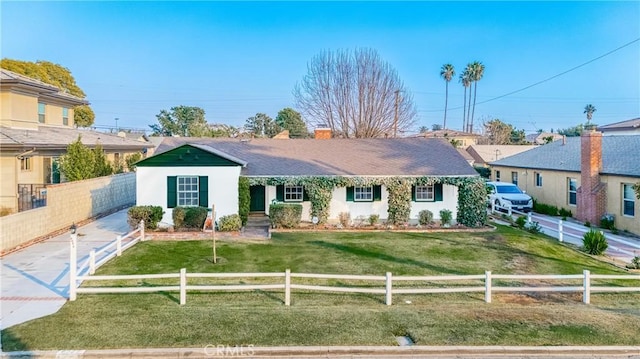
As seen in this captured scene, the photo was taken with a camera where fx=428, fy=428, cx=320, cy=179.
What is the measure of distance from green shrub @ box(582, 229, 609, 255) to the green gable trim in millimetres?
14710

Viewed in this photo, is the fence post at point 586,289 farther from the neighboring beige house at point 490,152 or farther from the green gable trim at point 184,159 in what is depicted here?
the neighboring beige house at point 490,152

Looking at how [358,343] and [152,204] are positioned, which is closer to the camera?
[358,343]

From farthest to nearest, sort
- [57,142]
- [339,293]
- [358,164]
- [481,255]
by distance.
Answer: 1. [57,142]
2. [358,164]
3. [481,255]
4. [339,293]

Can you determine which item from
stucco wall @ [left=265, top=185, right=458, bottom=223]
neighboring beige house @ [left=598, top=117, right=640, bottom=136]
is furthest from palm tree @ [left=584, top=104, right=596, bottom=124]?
stucco wall @ [left=265, top=185, right=458, bottom=223]

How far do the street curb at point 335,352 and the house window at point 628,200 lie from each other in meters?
15.7

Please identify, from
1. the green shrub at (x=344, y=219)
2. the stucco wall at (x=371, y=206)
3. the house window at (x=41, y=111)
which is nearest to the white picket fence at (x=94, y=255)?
the stucco wall at (x=371, y=206)

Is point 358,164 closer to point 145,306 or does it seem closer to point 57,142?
point 145,306

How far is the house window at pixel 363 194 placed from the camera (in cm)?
2092

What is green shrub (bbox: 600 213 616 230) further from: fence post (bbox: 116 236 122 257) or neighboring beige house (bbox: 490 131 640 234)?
fence post (bbox: 116 236 122 257)

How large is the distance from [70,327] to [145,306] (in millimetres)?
1540

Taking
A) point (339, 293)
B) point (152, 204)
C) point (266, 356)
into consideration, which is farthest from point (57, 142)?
point (266, 356)

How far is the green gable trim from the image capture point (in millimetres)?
18672

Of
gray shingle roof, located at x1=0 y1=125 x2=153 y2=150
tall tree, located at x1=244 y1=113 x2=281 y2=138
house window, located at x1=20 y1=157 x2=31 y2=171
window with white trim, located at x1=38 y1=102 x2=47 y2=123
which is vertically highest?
tall tree, located at x1=244 y1=113 x2=281 y2=138

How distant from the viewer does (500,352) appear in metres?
7.40
